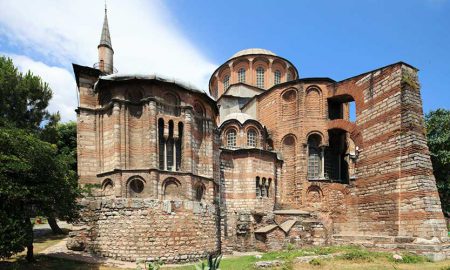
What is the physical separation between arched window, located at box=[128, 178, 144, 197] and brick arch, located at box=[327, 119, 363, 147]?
12.9m

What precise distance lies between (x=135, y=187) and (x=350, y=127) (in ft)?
45.9

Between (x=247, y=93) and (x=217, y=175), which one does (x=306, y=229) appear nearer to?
(x=217, y=175)

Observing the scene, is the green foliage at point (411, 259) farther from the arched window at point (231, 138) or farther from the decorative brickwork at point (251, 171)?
the arched window at point (231, 138)

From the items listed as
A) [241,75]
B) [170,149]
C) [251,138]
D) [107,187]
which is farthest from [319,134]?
[107,187]

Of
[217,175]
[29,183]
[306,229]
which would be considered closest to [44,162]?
[29,183]

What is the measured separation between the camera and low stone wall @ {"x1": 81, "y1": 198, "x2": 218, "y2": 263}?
14.7 meters

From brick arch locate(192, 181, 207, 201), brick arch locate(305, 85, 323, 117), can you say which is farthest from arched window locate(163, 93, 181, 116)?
brick arch locate(305, 85, 323, 117)

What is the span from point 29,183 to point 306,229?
1552cm

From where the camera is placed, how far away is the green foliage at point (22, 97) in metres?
20.2

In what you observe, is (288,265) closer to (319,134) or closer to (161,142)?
(161,142)

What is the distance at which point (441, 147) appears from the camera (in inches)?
1016

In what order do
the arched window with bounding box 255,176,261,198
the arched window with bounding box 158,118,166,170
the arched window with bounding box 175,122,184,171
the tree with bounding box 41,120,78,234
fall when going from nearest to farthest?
the tree with bounding box 41,120,78,234 < the arched window with bounding box 158,118,166,170 < the arched window with bounding box 175,122,184,171 < the arched window with bounding box 255,176,261,198

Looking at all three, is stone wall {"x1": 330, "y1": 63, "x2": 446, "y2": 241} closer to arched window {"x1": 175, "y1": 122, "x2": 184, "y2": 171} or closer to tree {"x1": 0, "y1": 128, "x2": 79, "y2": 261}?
arched window {"x1": 175, "y1": 122, "x2": 184, "y2": 171}

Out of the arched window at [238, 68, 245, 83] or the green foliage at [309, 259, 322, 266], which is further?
the arched window at [238, 68, 245, 83]
